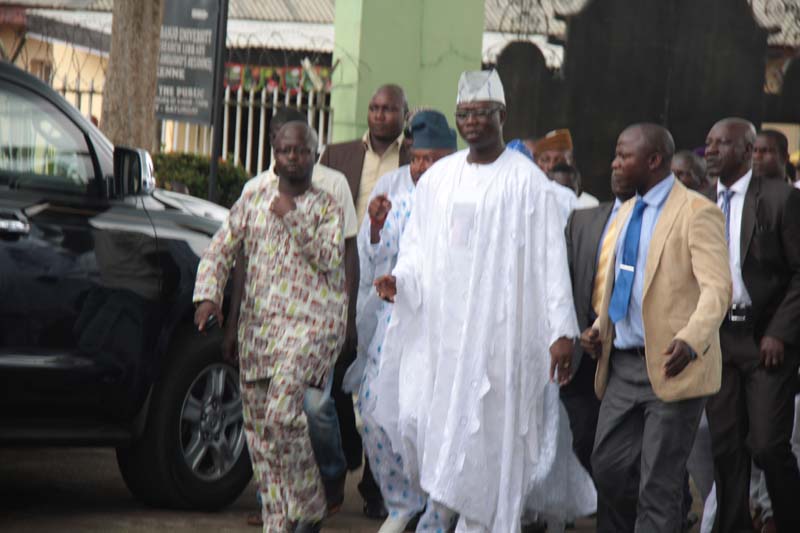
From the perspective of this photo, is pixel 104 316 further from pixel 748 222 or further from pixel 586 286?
pixel 748 222

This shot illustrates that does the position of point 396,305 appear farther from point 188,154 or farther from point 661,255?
point 188,154

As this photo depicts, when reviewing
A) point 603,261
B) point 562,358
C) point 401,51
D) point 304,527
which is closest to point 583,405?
point 562,358

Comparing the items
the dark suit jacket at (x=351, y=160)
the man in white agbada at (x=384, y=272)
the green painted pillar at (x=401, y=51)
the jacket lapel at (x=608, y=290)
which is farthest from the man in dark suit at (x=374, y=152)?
the green painted pillar at (x=401, y=51)

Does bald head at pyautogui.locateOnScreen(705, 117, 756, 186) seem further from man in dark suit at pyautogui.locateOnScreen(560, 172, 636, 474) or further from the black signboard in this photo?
the black signboard

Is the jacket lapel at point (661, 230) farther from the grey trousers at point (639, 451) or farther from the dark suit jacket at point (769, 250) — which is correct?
the dark suit jacket at point (769, 250)

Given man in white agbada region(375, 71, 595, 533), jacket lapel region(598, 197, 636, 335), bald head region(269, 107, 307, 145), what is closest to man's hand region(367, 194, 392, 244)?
bald head region(269, 107, 307, 145)

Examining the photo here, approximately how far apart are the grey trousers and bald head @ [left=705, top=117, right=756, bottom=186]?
1.46 metres

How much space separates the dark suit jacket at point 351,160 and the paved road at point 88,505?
68.8 inches

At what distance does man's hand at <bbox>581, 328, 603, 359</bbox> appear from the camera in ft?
22.7

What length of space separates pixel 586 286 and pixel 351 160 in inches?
93.4

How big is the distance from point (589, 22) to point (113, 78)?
13.3 feet

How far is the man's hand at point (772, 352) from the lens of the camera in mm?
7730

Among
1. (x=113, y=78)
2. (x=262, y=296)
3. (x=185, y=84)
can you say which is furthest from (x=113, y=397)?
(x=113, y=78)

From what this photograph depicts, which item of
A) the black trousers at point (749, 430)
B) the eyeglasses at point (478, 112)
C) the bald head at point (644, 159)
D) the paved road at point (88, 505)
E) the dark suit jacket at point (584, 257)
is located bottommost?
the paved road at point (88, 505)
